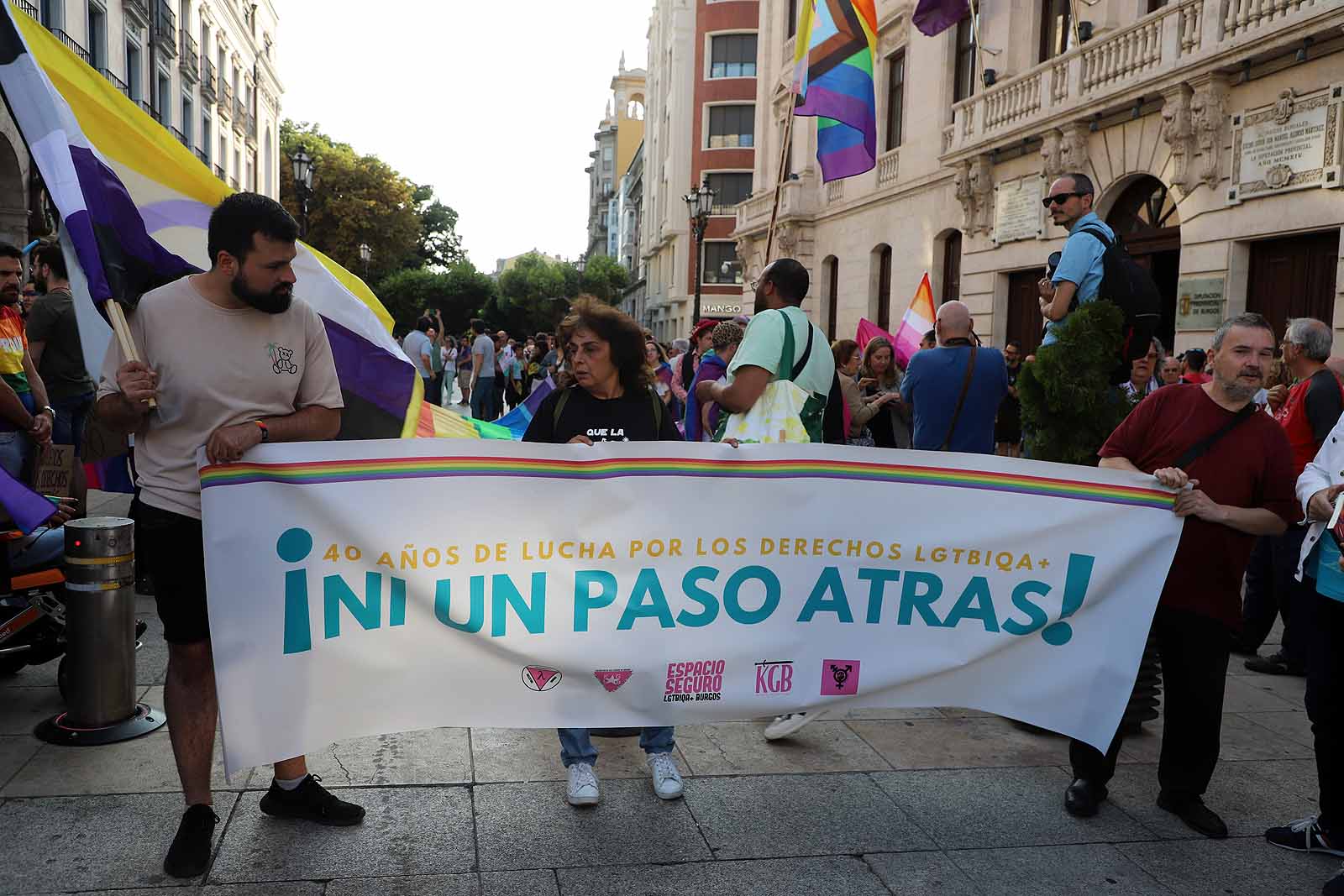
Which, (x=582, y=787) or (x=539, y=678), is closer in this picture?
(x=539, y=678)

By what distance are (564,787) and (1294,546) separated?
14.4ft

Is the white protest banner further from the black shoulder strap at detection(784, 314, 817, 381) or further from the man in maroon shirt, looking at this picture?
the black shoulder strap at detection(784, 314, 817, 381)

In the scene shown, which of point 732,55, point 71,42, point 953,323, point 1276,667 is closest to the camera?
point 953,323

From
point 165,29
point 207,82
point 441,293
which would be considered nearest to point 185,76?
point 207,82

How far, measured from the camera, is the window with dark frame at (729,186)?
164 ft

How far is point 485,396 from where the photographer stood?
67.6 ft

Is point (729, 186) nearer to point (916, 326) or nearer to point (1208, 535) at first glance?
point (916, 326)

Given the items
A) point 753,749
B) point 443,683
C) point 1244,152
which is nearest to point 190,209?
point 443,683

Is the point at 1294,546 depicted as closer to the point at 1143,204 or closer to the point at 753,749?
the point at 753,749

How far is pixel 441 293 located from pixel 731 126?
26965mm

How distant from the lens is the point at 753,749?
177 inches

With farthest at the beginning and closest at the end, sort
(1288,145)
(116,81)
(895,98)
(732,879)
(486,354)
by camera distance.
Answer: (116,81), (895,98), (486,354), (1288,145), (732,879)

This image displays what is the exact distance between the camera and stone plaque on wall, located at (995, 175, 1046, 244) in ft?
56.3

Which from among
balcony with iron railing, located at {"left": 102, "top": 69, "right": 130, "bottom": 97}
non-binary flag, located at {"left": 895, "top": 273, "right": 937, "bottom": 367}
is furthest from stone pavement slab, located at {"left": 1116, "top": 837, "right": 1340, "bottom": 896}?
balcony with iron railing, located at {"left": 102, "top": 69, "right": 130, "bottom": 97}
